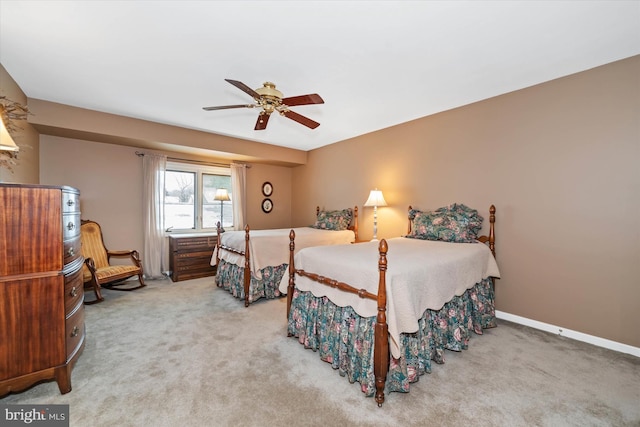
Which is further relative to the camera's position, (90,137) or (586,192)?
(90,137)

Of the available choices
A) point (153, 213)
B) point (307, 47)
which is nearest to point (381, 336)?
point (307, 47)

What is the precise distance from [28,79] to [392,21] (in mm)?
3769

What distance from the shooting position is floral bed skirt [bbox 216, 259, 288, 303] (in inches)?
144

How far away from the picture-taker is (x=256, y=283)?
367cm

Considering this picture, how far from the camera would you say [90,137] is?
4051 mm

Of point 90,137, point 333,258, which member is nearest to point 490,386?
point 333,258


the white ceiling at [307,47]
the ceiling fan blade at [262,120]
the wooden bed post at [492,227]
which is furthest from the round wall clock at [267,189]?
the wooden bed post at [492,227]

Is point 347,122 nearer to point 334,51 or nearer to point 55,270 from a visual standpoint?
point 334,51

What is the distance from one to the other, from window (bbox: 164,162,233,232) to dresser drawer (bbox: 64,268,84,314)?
9.85 ft

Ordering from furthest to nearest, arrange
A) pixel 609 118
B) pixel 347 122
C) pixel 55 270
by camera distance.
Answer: pixel 347 122 → pixel 609 118 → pixel 55 270

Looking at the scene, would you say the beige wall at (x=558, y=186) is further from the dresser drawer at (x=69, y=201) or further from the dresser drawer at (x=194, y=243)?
the dresser drawer at (x=69, y=201)

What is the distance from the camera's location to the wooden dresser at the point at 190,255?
4566mm

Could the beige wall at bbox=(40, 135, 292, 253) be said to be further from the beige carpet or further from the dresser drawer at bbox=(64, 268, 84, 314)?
the dresser drawer at bbox=(64, 268, 84, 314)

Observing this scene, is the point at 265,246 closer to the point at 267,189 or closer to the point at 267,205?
the point at 267,205
